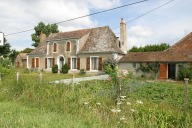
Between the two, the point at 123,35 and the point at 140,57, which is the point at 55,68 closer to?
the point at 123,35

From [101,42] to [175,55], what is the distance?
10519mm

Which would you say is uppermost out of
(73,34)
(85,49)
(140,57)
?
(73,34)

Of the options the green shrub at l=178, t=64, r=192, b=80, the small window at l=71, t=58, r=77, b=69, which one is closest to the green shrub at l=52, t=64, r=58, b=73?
the small window at l=71, t=58, r=77, b=69

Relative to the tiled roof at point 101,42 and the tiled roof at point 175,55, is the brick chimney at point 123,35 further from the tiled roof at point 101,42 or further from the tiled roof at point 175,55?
the tiled roof at point 175,55

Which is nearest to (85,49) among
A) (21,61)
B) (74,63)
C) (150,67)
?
(74,63)

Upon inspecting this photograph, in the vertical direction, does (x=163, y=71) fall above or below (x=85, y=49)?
below

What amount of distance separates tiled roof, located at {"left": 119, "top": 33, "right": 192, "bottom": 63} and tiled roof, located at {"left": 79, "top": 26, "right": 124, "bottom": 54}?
8.86 feet

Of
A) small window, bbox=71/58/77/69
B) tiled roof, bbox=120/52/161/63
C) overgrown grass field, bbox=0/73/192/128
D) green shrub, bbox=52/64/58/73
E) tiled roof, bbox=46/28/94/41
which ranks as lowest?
overgrown grass field, bbox=0/73/192/128

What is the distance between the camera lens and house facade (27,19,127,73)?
32.8m

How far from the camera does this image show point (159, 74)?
1101 inches

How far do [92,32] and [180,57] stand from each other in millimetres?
14449

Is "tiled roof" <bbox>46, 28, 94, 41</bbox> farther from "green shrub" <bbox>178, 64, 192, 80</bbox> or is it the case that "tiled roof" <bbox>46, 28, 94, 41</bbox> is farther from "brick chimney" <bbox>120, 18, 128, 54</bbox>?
"green shrub" <bbox>178, 64, 192, 80</bbox>

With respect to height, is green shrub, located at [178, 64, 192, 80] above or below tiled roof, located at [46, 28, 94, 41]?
below

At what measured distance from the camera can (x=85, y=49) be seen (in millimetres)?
34469
